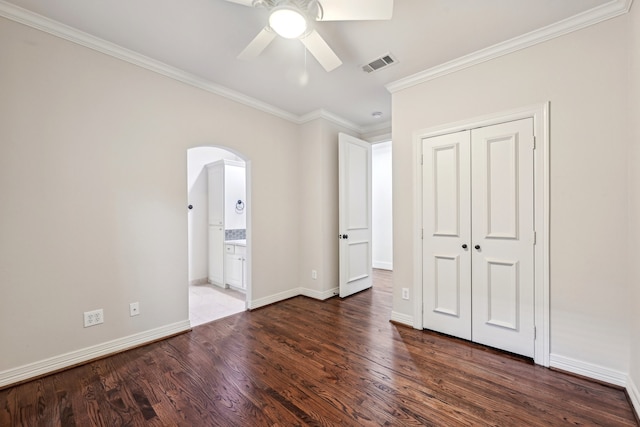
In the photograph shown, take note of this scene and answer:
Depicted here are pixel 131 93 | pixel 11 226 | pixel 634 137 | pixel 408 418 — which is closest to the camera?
pixel 408 418

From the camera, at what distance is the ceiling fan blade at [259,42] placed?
177 cm

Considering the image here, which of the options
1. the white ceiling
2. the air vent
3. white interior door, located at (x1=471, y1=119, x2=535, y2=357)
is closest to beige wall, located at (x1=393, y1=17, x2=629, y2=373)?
white interior door, located at (x1=471, y1=119, x2=535, y2=357)

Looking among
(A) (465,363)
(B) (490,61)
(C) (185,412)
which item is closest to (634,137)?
(B) (490,61)

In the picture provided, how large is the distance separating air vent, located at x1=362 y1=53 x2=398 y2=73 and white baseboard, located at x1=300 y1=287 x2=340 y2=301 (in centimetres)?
289

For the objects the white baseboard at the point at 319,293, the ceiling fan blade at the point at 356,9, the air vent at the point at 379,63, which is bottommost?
the white baseboard at the point at 319,293

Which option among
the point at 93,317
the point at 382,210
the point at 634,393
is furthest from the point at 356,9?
the point at 382,210

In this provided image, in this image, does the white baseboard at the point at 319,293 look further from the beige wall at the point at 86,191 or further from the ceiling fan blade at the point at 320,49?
the ceiling fan blade at the point at 320,49

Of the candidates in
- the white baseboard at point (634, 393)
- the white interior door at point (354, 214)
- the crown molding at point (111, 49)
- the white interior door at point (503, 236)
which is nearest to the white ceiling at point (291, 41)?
the crown molding at point (111, 49)

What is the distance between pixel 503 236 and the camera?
237cm

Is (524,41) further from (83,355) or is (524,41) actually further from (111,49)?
(83,355)

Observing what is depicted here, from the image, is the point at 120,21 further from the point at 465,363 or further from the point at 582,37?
the point at 465,363

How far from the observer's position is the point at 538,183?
220 cm

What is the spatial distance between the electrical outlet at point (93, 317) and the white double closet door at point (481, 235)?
305 cm

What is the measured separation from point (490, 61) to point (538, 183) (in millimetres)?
1199
